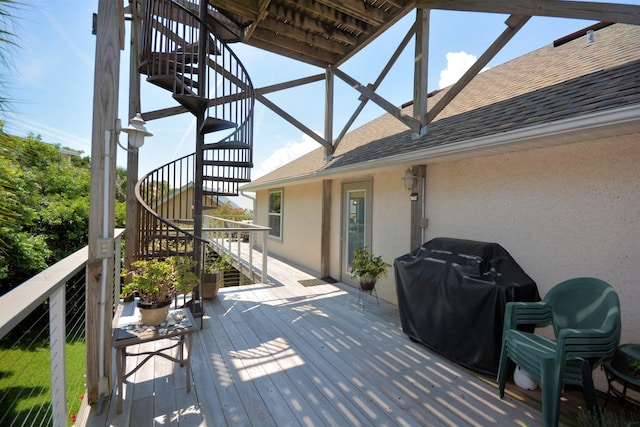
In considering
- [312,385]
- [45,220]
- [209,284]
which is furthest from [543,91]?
[45,220]

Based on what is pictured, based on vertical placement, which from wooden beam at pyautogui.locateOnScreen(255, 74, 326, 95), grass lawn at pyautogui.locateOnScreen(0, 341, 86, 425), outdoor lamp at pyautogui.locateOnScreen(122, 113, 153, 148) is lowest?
grass lawn at pyautogui.locateOnScreen(0, 341, 86, 425)

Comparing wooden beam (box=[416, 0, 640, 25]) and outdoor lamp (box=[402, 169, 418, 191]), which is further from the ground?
wooden beam (box=[416, 0, 640, 25])

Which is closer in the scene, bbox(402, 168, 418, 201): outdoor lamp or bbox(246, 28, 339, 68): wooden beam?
bbox(402, 168, 418, 201): outdoor lamp

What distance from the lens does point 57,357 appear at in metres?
1.78

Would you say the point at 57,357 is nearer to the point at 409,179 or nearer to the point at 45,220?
the point at 409,179

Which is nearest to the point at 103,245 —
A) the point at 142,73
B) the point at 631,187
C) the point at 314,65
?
the point at 142,73

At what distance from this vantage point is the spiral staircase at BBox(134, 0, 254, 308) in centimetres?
386

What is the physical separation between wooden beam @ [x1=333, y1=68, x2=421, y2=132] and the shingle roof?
0.25 meters

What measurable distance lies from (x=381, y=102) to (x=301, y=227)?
382 centimetres

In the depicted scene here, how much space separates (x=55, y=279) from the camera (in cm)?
156

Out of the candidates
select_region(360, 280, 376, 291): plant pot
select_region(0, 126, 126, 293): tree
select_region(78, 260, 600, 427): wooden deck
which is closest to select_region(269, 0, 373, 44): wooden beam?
select_region(0, 126, 126, 293): tree

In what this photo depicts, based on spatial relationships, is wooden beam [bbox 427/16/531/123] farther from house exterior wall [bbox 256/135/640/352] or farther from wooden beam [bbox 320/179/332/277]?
wooden beam [bbox 320/179/332/277]

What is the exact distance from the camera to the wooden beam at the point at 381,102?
180 inches

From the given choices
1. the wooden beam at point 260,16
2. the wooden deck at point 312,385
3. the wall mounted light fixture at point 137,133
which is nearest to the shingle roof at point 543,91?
the wooden deck at point 312,385
